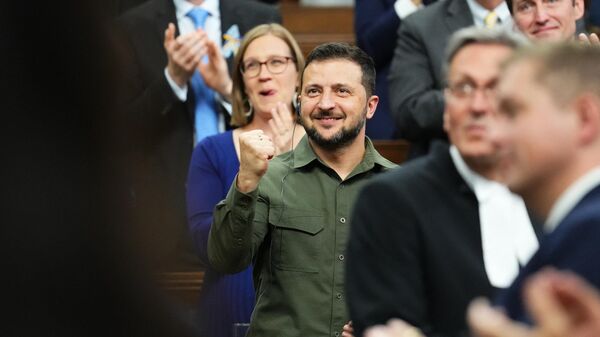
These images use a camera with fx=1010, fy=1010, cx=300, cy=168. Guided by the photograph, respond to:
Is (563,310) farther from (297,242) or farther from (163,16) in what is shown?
(163,16)

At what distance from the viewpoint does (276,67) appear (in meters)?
4.55

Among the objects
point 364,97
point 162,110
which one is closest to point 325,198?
point 364,97

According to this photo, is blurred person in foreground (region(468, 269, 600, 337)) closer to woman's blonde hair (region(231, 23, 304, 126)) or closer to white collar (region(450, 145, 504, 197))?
white collar (region(450, 145, 504, 197))

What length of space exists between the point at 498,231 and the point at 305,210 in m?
1.22

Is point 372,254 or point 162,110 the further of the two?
point 162,110

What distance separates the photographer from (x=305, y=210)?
3.39 metres

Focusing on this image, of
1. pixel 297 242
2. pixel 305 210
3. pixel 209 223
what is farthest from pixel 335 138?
pixel 209 223

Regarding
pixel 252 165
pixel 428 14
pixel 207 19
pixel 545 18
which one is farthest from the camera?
pixel 207 19

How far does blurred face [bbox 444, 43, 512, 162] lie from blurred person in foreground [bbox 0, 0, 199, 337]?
63.4 inches

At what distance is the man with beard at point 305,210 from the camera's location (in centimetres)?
326

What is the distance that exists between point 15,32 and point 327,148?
9.50 ft

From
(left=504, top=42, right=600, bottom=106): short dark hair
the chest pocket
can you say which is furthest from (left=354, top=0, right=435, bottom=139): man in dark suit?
(left=504, top=42, right=600, bottom=106): short dark hair

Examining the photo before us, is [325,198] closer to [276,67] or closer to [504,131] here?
[276,67]

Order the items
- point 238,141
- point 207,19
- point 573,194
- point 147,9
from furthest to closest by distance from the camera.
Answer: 1. point 207,19
2. point 147,9
3. point 238,141
4. point 573,194
